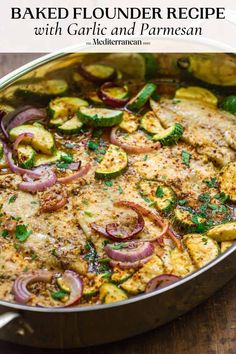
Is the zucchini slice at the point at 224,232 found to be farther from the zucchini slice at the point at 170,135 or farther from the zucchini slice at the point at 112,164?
the zucchini slice at the point at 170,135

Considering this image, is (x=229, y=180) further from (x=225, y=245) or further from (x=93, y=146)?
(x=93, y=146)

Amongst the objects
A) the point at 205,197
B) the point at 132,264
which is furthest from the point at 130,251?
the point at 205,197

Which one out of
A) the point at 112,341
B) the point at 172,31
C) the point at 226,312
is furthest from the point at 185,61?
the point at 112,341

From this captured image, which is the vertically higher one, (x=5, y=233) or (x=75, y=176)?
(x=75, y=176)

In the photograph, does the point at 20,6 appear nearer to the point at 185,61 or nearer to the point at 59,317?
the point at 185,61

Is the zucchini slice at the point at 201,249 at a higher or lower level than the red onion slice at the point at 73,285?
higher

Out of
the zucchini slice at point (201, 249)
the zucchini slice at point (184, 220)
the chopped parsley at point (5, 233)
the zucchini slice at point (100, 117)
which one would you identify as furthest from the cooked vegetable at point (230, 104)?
the chopped parsley at point (5, 233)
